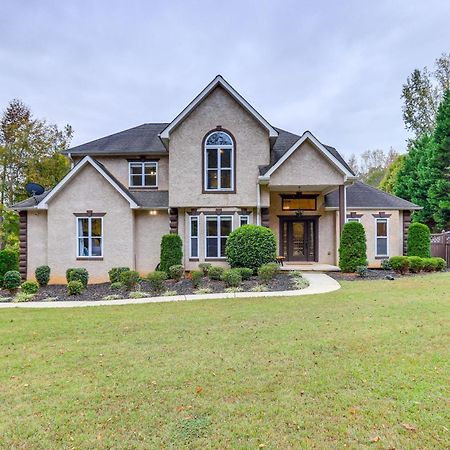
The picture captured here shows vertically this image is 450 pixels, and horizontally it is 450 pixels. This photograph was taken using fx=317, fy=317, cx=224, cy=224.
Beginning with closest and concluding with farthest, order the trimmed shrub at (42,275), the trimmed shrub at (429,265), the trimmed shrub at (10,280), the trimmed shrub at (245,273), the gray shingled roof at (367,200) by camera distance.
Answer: the trimmed shrub at (10,280)
the trimmed shrub at (245,273)
the trimmed shrub at (42,275)
the trimmed shrub at (429,265)
the gray shingled roof at (367,200)

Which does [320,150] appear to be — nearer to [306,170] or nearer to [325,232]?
[306,170]

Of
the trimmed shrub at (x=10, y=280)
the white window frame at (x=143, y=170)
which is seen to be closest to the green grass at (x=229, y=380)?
the trimmed shrub at (x=10, y=280)

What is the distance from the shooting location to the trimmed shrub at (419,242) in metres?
16.0

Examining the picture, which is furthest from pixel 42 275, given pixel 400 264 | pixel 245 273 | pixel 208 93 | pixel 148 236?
pixel 400 264

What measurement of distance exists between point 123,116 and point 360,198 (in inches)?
2557

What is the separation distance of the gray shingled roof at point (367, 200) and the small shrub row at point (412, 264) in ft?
11.3

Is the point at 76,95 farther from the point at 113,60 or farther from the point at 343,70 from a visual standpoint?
the point at 343,70

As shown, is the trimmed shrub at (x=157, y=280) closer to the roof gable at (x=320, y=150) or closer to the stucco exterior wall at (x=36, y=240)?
the roof gable at (x=320, y=150)

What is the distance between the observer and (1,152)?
23.7 metres

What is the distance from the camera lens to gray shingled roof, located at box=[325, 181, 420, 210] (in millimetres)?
17047

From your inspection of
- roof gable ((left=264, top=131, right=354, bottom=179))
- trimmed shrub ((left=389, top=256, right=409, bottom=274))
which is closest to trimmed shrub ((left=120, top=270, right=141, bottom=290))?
roof gable ((left=264, top=131, right=354, bottom=179))

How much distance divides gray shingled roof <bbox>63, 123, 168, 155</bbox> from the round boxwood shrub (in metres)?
6.61

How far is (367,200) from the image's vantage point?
1758 centimetres

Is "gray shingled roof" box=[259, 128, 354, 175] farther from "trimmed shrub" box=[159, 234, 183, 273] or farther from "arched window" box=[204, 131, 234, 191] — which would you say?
"trimmed shrub" box=[159, 234, 183, 273]
